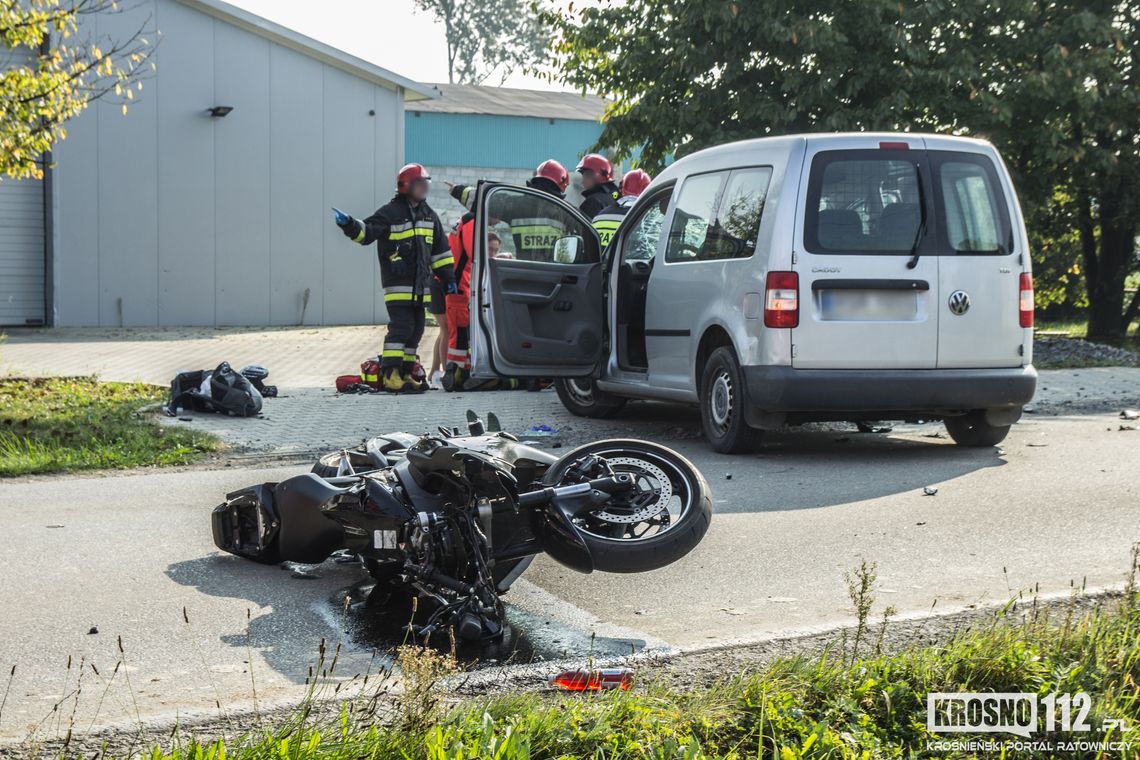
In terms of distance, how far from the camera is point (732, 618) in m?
4.87

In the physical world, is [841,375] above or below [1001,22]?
below

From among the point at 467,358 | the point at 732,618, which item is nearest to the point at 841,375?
the point at 732,618

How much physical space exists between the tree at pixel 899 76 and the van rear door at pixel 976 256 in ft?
28.8

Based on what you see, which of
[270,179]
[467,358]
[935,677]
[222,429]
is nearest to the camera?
[935,677]

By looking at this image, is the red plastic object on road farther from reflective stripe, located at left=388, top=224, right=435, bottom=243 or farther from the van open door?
reflective stripe, located at left=388, top=224, right=435, bottom=243

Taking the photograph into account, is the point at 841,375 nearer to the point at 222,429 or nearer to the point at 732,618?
the point at 732,618

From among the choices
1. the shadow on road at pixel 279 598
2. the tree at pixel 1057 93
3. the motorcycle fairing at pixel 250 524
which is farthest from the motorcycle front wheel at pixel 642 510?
the tree at pixel 1057 93

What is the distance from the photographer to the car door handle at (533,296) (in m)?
9.65

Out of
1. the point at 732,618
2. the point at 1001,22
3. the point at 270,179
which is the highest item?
the point at 1001,22

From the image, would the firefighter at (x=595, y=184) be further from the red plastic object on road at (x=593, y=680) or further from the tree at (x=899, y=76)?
the red plastic object on road at (x=593, y=680)

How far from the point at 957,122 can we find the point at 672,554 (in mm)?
14801

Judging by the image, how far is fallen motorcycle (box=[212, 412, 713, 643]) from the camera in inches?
181
